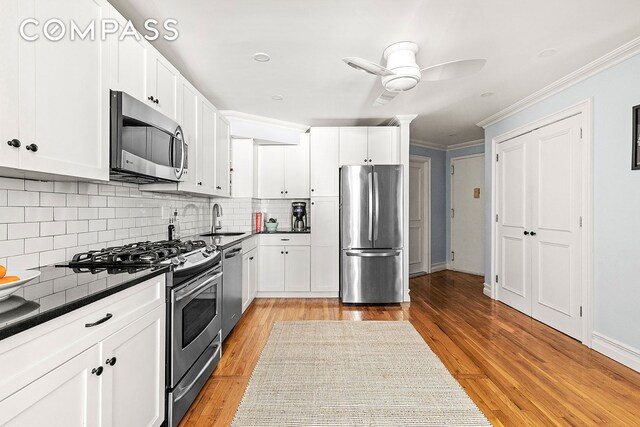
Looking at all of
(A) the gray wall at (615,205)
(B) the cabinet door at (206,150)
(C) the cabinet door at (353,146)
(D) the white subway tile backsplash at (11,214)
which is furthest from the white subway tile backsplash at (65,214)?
(A) the gray wall at (615,205)

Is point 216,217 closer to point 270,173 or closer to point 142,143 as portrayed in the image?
point 270,173

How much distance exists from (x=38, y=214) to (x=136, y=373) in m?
0.95

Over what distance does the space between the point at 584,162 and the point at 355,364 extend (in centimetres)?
273

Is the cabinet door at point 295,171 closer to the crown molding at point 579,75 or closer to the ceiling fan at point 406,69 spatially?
the ceiling fan at point 406,69

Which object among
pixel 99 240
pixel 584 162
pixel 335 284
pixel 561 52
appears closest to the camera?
pixel 99 240

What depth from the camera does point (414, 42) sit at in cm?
237

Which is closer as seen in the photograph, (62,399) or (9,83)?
(62,399)

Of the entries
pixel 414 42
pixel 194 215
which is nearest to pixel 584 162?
pixel 414 42

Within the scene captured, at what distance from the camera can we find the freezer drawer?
399 centimetres

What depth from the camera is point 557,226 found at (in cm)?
323

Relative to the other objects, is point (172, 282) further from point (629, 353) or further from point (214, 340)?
point (629, 353)

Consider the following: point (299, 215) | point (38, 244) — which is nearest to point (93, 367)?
point (38, 244)

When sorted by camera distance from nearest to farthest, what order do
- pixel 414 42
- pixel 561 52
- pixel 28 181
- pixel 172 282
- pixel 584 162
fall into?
1. pixel 28 181
2. pixel 172 282
3. pixel 414 42
4. pixel 561 52
5. pixel 584 162

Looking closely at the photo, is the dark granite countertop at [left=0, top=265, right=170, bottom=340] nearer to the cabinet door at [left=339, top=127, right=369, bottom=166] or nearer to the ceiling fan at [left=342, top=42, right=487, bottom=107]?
the ceiling fan at [left=342, top=42, right=487, bottom=107]
